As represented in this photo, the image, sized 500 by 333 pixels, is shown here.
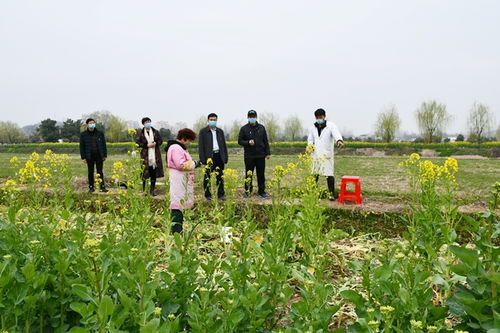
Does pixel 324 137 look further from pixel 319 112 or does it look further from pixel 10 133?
pixel 10 133

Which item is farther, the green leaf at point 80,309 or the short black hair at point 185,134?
the short black hair at point 185,134

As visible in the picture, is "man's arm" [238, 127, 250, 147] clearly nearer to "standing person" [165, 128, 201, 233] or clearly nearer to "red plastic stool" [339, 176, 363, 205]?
"red plastic stool" [339, 176, 363, 205]

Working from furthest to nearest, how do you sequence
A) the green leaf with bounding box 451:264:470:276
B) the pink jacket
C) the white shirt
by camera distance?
the white shirt → the pink jacket → the green leaf with bounding box 451:264:470:276

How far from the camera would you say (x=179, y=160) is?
4664 millimetres

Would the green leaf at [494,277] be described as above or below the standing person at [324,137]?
below

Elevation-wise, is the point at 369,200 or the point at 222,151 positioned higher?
the point at 222,151

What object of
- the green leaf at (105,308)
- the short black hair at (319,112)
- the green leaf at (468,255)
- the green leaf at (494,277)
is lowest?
the green leaf at (105,308)

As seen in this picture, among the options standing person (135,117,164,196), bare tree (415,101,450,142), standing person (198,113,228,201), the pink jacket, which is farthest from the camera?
bare tree (415,101,450,142)

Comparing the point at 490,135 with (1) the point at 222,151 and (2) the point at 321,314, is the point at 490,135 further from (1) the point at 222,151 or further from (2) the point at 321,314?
(2) the point at 321,314

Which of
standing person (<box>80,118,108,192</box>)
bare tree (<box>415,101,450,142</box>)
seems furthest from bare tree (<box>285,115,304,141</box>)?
standing person (<box>80,118,108,192</box>)

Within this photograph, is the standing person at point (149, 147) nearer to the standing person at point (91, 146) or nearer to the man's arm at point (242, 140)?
the standing person at point (91, 146)

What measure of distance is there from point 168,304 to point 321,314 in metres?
0.66

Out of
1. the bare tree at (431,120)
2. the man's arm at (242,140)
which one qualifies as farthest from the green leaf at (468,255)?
the bare tree at (431,120)

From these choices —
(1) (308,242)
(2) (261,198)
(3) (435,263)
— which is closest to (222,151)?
(2) (261,198)
